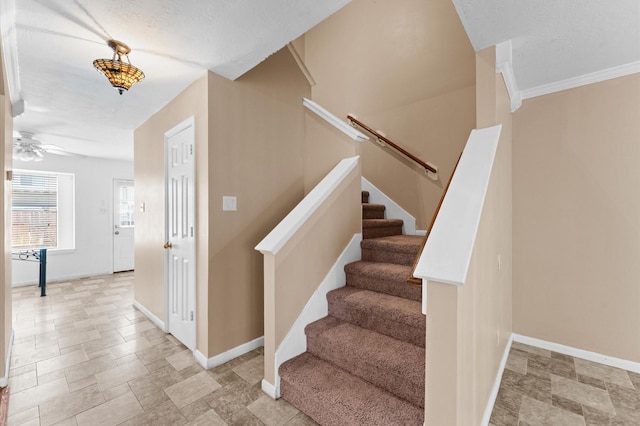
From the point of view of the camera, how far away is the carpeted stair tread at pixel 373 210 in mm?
3476

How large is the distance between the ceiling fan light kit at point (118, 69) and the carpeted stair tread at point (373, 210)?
2.51 meters

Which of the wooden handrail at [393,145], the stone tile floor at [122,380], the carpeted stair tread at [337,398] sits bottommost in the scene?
the stone tile floor at [122,380]

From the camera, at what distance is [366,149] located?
4.14 meters

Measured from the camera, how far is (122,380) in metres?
2.22

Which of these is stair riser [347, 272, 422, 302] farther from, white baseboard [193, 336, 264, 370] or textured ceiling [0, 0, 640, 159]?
textured ceiling [0, 0, 640, 159]

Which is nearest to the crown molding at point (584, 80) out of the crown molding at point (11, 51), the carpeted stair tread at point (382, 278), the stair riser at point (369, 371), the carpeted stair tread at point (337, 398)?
the carpeted stair tread at point (382, 278)

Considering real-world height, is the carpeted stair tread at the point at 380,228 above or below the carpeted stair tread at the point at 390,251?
above

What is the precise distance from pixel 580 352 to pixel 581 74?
2516 mm

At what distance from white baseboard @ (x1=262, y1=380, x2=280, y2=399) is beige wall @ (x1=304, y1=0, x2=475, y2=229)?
6.65 ft

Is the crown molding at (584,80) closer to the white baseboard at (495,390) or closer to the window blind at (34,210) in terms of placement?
the white baseboard at (495,390)

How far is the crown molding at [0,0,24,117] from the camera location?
5.14 feet

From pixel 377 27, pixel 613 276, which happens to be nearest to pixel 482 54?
pixel 613 276

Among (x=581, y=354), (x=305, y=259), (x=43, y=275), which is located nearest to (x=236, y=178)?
(x=305, y=259)

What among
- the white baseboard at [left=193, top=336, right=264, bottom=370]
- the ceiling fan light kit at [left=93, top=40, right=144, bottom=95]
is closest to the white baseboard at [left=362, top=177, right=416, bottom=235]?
the white baseboard at [left=193, top=336, right=264, bottom=370]
